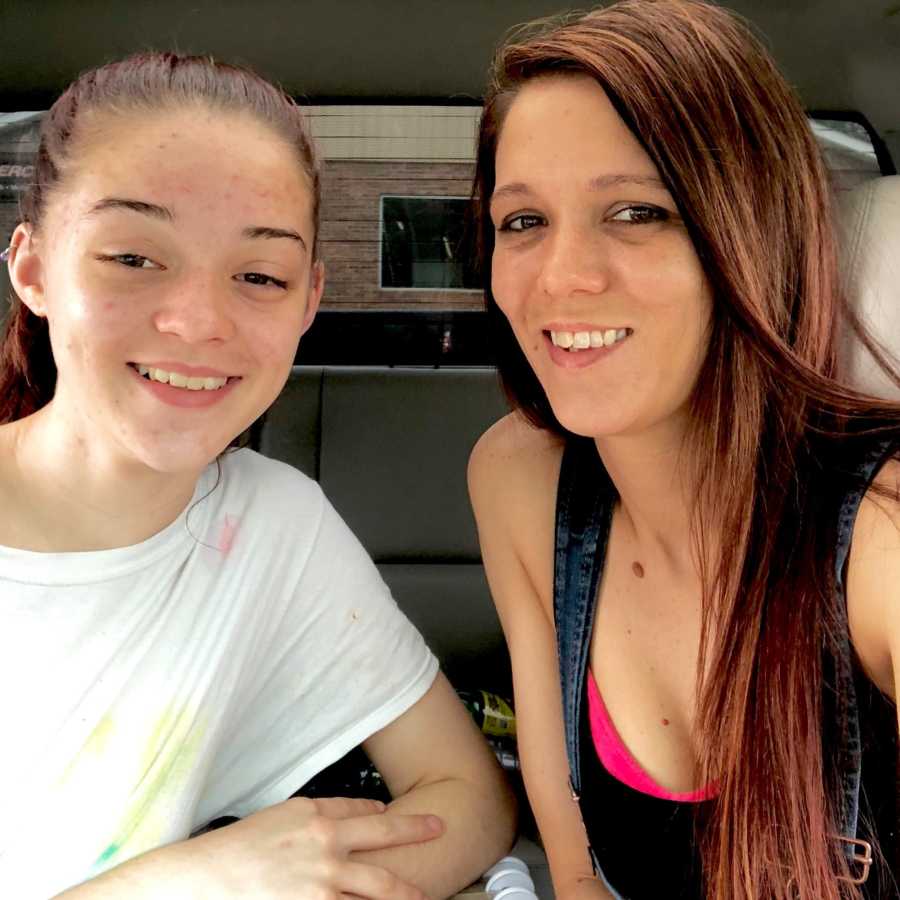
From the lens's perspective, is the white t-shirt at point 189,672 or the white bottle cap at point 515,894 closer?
the white t-shirt at point 189,672

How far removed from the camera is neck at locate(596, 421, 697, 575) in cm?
130

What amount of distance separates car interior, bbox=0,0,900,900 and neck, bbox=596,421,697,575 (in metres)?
0.49

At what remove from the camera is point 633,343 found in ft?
3.77

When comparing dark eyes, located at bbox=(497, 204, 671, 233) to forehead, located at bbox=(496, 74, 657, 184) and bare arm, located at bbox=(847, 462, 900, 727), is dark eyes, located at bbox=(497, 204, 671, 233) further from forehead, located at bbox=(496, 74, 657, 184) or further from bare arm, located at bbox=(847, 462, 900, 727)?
bare arm, located at bbox=(847, 462, 900, 727)

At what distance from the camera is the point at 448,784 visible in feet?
4.53

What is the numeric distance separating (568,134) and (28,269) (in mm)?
666

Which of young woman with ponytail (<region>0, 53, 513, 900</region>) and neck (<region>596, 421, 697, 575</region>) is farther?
neck (<region>596, 421, 697, 575</region>)

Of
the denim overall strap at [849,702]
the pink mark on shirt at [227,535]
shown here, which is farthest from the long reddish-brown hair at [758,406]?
the pink mark on shirt at [227,535]

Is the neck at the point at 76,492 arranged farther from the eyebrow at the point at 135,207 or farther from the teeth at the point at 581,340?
the teeth at the point at 581,340

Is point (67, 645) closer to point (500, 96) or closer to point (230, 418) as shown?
point (230, 418)

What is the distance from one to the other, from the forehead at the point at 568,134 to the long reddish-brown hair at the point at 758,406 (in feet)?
0.07

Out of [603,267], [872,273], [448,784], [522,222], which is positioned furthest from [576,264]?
[448,784]

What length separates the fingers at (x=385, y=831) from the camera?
4.11 ft

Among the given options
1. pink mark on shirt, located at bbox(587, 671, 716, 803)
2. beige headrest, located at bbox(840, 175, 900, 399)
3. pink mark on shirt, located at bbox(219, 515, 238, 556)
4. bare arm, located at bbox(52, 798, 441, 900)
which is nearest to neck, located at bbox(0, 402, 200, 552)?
pink mark on shirt, located at bbox(219, 515, 238, 556)
